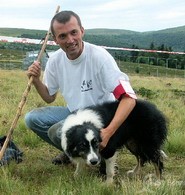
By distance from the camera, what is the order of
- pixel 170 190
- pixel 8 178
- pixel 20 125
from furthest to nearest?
pixel 20 125 < pixel 8 178 < pixel 170 190

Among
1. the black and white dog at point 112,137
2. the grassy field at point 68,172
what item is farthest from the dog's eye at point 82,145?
the grassy field at point 68,172

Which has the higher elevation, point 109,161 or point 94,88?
point 94,88

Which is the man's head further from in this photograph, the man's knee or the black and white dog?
the man's knee

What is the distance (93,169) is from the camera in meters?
5.34

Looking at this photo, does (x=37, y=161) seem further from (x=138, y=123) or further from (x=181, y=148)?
(x=181, y=148)

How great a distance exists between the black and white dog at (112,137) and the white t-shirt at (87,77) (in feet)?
0.63

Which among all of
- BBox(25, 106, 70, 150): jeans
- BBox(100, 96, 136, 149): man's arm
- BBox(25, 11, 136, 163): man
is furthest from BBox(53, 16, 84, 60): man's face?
BBox(25, 106, 70, 150): jeans

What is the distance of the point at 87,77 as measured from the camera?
15.9 feet

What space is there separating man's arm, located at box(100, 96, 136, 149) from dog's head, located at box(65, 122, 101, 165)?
0.27 ft

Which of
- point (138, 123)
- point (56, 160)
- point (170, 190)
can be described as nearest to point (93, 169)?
point (56, 160)

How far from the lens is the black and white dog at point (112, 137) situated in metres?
4.43

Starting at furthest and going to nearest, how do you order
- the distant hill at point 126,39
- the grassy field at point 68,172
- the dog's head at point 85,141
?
the distant hill at point 126,39 → the dog's head at point 85,141 → the grassy field at point 68,172

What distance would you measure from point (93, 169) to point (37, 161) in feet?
2.58

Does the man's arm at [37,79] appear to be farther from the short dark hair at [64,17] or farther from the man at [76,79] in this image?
the short dark hair at [64,17]
